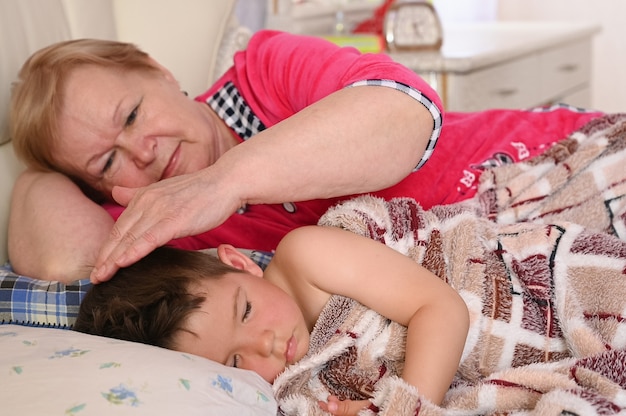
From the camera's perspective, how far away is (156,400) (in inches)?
34.2

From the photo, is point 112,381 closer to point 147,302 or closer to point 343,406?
point 147,302

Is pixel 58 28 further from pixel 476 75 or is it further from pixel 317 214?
pixel 476 75

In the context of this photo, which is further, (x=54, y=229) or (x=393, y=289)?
→ (x=54, y=229)

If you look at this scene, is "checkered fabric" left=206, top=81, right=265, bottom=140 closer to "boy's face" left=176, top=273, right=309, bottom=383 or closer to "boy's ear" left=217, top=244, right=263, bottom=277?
"boy's ear" left=217, top=244, right=263, bottom=277

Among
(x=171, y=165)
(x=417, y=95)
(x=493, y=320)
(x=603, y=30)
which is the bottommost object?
(x=603, y=30)

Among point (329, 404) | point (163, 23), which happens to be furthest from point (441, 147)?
point (163, 23)

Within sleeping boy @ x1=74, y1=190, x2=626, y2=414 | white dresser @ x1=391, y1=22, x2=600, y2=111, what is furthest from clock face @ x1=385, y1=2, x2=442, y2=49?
sleeping boy @ x1=74, y1=190, x2=626, y2=414

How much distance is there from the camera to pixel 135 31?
6.27 ft

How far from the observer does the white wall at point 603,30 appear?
4.12 metres

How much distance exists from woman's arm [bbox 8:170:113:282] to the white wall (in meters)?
3.33

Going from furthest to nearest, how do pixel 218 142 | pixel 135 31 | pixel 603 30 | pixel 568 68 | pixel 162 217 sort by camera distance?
pixel 603 30
pixel 568 68
pixel 135 31
pixel 218 142
pixel 162 217

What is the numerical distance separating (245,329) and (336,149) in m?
0.28

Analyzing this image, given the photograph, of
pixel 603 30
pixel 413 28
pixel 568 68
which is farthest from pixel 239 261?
pixel 603 30

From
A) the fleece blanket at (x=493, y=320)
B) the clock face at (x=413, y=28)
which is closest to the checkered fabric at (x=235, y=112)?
the fleece blanket at (x=493, y=320)
